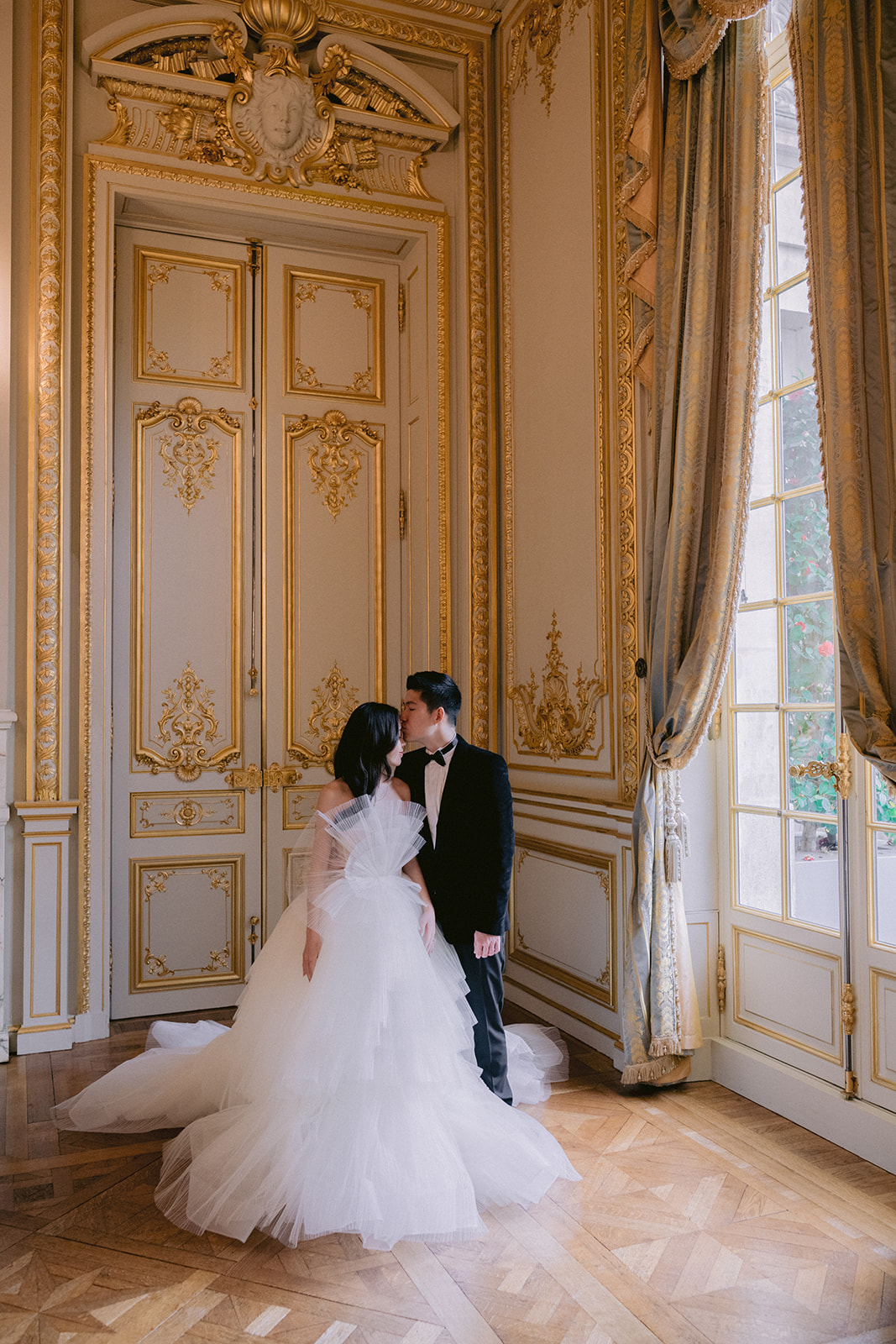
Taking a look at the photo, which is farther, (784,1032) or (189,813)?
(189,813)

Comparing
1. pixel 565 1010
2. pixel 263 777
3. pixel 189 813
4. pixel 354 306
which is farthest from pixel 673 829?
pixel 354 306

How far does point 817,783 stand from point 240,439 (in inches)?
123

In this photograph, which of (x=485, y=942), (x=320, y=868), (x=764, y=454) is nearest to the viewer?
(x=320, y=868)

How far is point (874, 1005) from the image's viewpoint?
9.63ft

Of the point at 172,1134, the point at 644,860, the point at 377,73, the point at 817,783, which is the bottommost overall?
the point at 172,1134

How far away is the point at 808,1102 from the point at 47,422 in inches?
151

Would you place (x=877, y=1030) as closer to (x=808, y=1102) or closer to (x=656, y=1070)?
(x=808, y=1102)

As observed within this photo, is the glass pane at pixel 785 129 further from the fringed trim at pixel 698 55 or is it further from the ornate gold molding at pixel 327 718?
the ornate gold molding at pixel 327 718

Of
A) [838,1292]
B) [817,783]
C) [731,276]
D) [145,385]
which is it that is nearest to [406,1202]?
[838,1292]

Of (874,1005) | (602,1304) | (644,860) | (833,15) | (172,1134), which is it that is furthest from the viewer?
(644,860)

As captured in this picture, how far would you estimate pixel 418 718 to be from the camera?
3174 millimetres

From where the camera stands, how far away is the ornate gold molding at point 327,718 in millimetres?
4914

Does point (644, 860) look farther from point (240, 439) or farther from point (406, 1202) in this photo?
point (240, 439)

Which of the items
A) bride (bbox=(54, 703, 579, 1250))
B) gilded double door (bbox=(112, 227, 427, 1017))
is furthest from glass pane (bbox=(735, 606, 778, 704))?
gilded double door (bbox=(112, 227, 427, 1017))
